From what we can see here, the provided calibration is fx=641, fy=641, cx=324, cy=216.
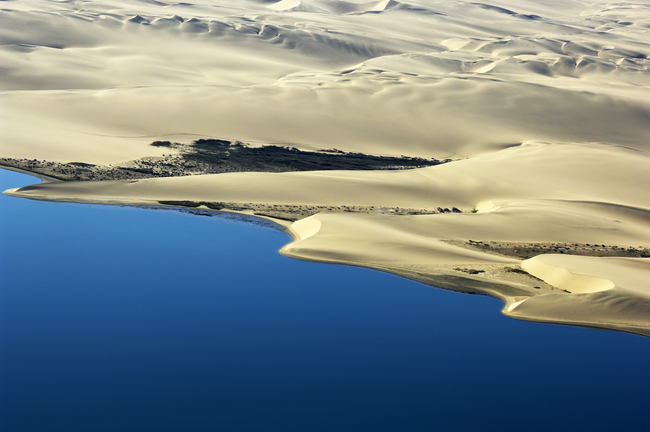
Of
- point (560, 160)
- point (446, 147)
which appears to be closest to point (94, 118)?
point (446, 147)

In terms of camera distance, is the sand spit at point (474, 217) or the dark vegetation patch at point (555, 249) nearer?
the sand spit at point (474, 217)

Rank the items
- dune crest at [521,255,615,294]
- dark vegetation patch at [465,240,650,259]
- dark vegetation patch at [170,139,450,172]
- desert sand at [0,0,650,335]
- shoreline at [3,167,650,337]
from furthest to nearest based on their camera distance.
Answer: dark vegetation patch at [170,139,450,172] < dark vegetation patch at [465,240,650,259] < desert sand at [0,0,650,335] < dune crest at [521,255,615,294] < shoreline at [3,167,650,337]

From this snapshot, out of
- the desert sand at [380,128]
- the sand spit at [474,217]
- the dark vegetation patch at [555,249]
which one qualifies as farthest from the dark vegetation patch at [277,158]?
the dark vegetation patch at [555,249]

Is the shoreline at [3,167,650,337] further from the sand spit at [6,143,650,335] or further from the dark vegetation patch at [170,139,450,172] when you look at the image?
the dark vegetation patch at [170,139,450,172]

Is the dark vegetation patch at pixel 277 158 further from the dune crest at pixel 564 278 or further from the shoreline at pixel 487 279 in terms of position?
the dune crest at pixel 564 278

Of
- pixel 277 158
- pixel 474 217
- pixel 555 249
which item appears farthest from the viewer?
pixel 277 158

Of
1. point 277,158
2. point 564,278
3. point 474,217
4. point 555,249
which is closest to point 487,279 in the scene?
point 564,278

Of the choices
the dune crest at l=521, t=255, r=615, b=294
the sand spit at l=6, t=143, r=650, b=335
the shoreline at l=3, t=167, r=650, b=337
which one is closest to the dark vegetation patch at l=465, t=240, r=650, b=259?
the sand spit at l=6, t=143, r=650, b=335

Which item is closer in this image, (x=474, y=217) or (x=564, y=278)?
(x=564, y=278)

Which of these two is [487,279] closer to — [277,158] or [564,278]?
[564,278]
